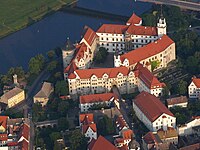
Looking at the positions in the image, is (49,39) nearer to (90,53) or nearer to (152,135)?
(90,53)

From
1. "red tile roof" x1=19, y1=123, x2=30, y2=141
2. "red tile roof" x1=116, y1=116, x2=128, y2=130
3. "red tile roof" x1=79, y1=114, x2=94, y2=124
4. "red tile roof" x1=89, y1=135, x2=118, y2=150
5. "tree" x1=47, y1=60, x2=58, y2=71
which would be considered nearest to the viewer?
"red tile roof" x1=89, y1=135, x2=118, y2=150

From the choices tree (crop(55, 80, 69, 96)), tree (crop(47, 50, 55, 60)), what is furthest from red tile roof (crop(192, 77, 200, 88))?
tree (crop(47, 50, 55, 60))

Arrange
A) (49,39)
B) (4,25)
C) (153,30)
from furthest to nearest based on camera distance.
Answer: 1. (4,25)
2. (49,39)
3. (153,30)

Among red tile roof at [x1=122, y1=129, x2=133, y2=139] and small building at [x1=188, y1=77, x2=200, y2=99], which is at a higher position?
small building at [x1=188, y1=77, x2=200, y2=99]

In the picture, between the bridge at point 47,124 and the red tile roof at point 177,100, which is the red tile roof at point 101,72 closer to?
the bridge at point 47,124

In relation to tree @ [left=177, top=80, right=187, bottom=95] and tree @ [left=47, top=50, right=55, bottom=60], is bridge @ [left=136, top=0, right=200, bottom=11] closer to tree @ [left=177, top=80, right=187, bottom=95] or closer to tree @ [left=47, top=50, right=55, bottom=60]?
Result: tree @ [left=47, top=50, right=55, bottom=60]

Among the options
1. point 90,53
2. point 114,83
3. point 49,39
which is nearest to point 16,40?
point 49,39

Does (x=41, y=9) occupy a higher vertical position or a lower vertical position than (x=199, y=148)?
higher

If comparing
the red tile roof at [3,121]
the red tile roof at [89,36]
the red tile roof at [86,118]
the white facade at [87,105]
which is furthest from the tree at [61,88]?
the red tile roof at [89,36]
